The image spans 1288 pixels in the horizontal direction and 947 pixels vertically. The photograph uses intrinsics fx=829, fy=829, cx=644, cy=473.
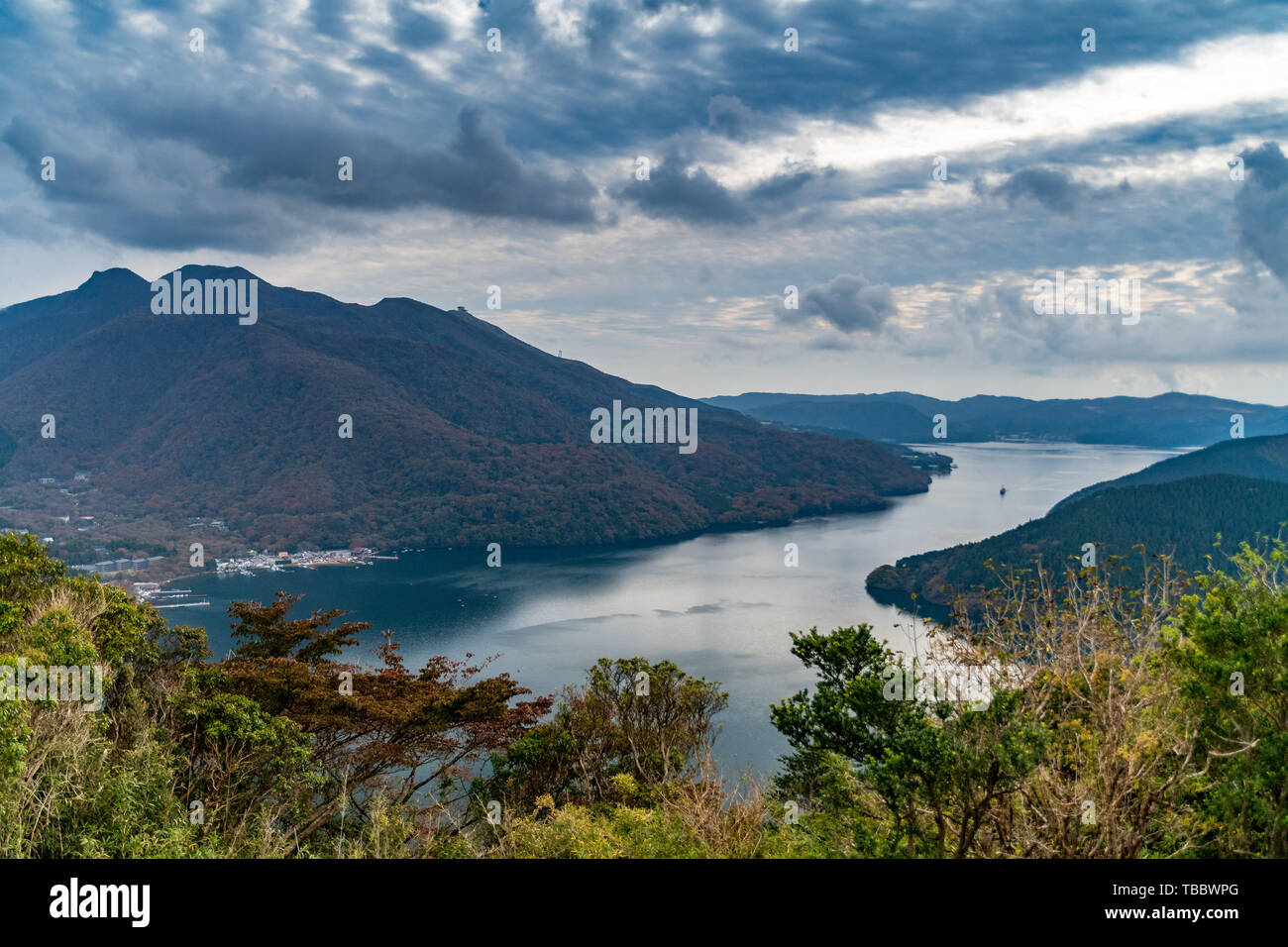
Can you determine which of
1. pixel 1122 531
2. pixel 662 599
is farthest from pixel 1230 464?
pixel 662 599

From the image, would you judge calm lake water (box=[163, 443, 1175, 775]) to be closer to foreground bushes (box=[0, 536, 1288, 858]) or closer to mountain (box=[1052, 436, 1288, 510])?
foreground bushes (box=[0, 536, 1288, 858])

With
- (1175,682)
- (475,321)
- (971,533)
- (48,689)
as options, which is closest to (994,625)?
(1175,682)

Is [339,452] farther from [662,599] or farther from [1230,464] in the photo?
[1230,464]

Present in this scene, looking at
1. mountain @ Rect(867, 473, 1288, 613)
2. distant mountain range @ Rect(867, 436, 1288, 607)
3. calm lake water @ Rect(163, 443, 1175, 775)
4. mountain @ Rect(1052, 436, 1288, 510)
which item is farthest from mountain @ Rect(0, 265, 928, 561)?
mountain @ Rect(867, 473, 1288, 613)

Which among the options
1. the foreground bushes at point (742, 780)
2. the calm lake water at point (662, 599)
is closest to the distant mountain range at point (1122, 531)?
the calm lake water at point (662, 599)

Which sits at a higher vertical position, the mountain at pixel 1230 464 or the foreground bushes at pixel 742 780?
the mountain at pixel 1230 464

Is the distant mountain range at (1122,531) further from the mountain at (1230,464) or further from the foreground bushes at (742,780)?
the foreground bushes at (742,780)
